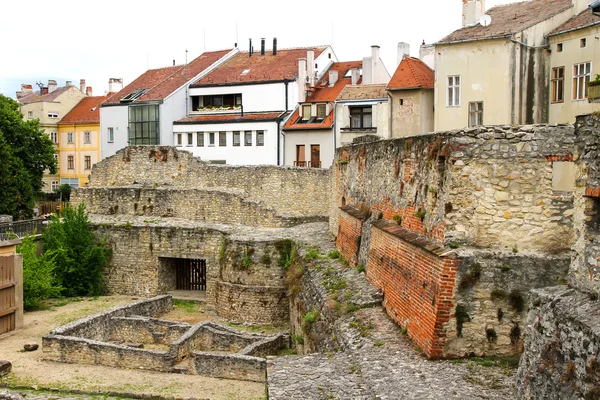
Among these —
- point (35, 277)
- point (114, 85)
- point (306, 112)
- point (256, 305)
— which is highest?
point (114, 85)

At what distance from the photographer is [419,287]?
1061 cm

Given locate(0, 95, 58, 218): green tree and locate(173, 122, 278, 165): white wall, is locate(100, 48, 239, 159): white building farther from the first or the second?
locate(0, 95, 58, 218): green tree

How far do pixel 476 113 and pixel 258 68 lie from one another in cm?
1992

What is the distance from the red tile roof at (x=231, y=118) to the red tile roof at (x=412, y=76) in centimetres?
1113

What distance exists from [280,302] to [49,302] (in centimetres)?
918

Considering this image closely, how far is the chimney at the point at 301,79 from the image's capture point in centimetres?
3919

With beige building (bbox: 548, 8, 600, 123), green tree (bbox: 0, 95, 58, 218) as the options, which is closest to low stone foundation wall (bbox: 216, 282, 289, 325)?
beige building (bbox: 548, 8, 600, 123)

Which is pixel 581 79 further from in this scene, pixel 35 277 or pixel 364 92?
pixel 35 277

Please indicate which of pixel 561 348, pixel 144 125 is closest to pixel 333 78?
pixel 144 125

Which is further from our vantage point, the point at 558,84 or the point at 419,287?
the point at 558,84

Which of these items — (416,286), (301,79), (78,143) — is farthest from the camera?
(78,143)

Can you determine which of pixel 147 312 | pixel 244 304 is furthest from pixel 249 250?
pixel 147 312

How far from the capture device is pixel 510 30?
23516 mm

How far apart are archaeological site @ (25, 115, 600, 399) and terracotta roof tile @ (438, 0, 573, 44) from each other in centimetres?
757
